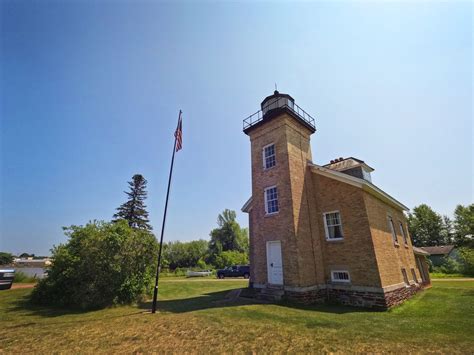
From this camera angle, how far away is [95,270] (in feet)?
37.8

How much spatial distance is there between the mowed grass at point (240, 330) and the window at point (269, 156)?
822 cm

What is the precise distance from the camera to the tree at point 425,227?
55.7 m

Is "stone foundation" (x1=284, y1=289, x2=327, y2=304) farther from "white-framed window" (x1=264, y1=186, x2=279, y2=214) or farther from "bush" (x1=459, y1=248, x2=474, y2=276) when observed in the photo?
"bush" (x1=459, y1=248, x2=474, y2=276)

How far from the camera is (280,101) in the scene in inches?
634

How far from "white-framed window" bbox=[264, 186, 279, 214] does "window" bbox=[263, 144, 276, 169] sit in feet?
5.05

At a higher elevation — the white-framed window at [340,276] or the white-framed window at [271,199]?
the white-framed window at [271,199]

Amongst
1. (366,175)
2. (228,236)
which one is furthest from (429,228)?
(366,175)

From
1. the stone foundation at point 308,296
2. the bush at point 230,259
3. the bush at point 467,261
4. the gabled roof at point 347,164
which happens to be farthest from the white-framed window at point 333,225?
the bush at point 230,259

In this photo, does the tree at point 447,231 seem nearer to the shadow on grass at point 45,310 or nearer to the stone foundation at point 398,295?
the stone foundation at point 398,295

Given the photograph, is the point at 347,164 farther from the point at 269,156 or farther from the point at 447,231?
the point at 447,231

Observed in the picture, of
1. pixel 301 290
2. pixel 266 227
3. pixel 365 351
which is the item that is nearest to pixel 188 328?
pixel 365 351

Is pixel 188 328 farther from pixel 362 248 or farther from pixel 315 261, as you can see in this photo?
pixel 362 248

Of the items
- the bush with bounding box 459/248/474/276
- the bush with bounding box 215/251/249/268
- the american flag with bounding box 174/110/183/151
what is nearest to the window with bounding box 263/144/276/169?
the american flag with bounding box 174/110/183/151

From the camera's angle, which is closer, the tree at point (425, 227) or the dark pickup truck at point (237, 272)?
the dark pickup truck at point (237, 272)
